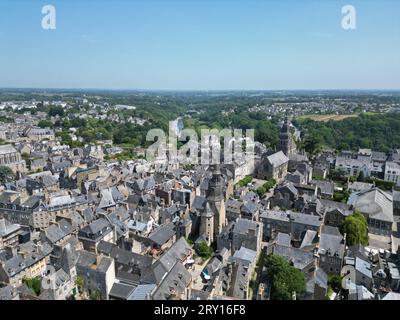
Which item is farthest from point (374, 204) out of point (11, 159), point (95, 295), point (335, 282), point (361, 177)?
point (11, 159)

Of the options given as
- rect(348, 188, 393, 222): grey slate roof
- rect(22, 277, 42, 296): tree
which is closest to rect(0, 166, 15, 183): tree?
rect(22, 277, 42, 296): tree

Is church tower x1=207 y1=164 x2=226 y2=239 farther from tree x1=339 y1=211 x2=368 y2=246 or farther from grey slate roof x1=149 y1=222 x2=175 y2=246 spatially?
tree x1=339 y1=211 x2=368 y2=246

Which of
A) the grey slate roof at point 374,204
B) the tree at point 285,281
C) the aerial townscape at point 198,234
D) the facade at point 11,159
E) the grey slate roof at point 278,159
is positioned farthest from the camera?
the facade at point 11,159

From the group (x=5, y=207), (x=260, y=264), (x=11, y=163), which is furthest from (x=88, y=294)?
(x=11, y=163)

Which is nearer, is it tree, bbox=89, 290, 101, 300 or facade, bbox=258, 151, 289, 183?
tree, bbox=89, 290, 101, 300

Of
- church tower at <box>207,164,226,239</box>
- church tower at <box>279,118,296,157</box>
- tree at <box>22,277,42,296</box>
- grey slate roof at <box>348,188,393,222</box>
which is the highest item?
church tower at <box>279,118,296,157</box>

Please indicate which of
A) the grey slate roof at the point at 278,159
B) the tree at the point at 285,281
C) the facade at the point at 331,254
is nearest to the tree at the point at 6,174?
the grey slate roof at the point at 278,159

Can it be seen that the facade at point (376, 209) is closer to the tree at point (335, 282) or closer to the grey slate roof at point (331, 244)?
the grey slate roof at point (331, 244)

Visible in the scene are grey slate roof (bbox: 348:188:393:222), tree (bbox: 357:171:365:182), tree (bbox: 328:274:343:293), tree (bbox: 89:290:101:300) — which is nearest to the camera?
tree (bbox: 89:290:101:300)

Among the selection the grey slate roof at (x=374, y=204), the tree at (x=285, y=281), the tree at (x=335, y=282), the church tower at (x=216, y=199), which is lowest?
the tree at (x=335, y=282)
